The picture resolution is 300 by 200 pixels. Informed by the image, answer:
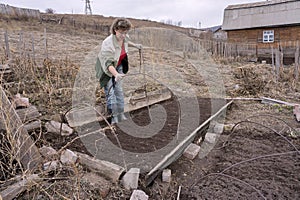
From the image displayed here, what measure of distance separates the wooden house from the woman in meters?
11.9

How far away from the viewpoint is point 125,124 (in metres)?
3.05

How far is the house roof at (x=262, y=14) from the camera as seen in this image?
14.3 m

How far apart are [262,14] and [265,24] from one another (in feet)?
3.01

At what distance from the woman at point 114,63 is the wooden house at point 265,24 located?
467 inches

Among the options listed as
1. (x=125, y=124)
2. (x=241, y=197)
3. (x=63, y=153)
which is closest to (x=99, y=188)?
(x=63, y=153)

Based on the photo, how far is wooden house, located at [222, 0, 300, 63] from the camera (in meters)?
14.0

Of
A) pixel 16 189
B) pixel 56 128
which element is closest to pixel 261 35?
pixel 56 128

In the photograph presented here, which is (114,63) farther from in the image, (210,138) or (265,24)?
(265,24)

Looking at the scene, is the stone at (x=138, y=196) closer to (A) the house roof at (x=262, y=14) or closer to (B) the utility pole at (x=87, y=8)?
(A) the house roof at (x=262, y=14)

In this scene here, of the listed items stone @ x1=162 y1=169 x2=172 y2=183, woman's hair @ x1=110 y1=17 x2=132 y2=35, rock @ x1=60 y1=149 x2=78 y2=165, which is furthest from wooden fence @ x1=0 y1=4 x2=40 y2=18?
stone @ x1=162 y1=169 x2=172 y2=183

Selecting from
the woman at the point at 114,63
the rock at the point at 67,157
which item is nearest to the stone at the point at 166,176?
the rock at the point at 67,157

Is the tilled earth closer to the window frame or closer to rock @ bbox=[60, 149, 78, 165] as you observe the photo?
rock @ bbox=[60, 149, 78, 165]

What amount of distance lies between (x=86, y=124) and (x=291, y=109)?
3271mm

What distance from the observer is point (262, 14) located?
50.7 feet
